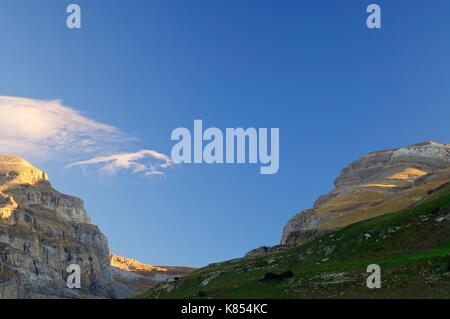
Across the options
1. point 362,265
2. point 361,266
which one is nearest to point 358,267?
point 361,266

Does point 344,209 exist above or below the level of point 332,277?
above

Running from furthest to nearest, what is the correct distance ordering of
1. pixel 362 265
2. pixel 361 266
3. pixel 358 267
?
pixel 362 265, pixel 361 266, pixel 358 267

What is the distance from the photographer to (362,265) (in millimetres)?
53156

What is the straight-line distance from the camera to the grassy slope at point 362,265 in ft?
149

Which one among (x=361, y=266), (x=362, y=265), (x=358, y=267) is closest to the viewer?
(x=358, y=267)

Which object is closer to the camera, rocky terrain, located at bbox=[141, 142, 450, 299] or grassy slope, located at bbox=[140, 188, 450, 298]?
grassy slope, located at bbox=[140, 188, 450, 298]

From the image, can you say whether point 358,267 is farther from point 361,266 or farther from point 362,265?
point 362,265

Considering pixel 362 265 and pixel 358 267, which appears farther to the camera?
pixel 362 265

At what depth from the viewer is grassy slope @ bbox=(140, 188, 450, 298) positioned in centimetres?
4547
